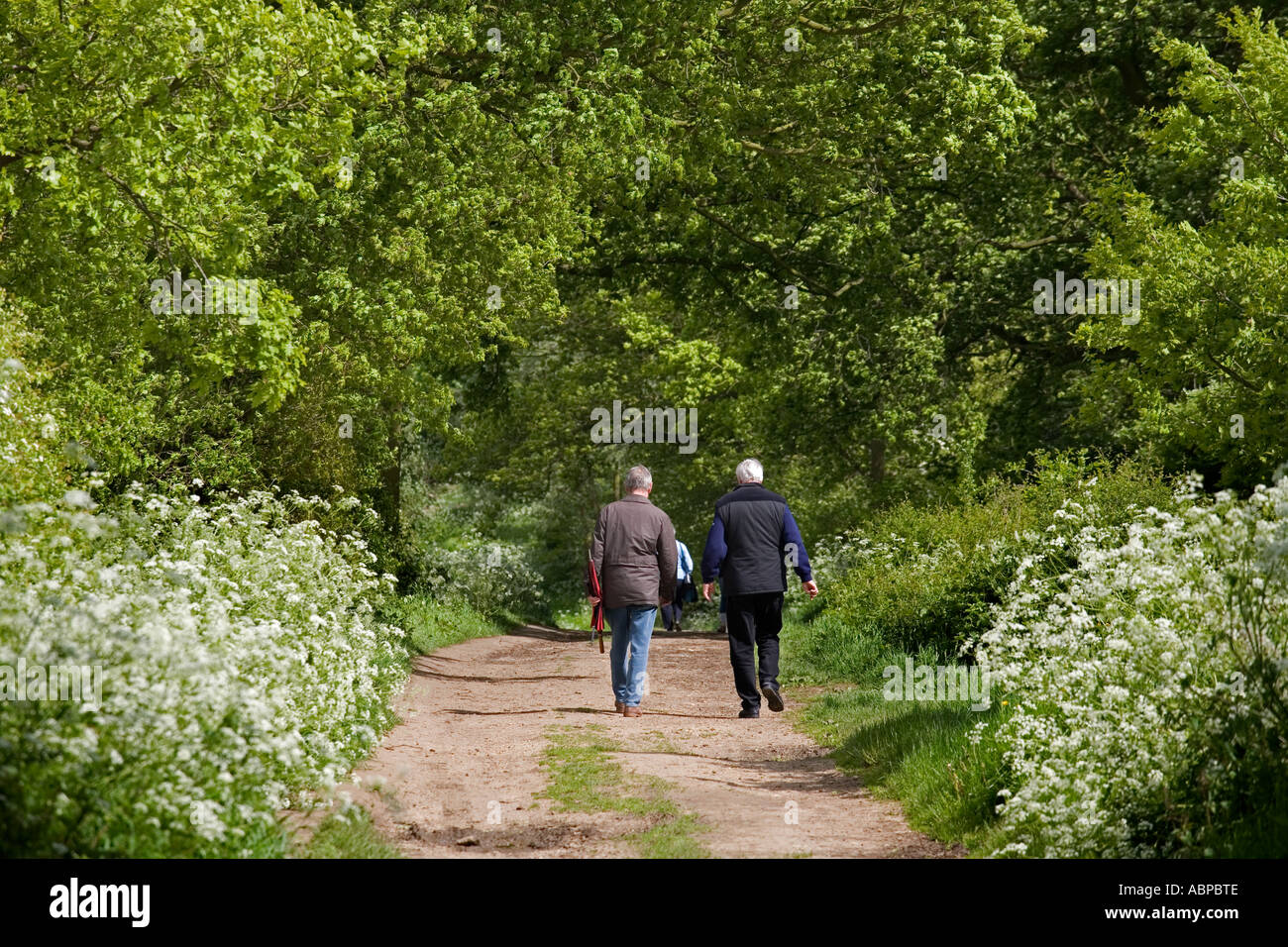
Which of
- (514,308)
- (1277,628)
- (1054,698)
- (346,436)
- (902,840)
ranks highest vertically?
(514,308)

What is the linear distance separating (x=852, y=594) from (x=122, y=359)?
9.84 metres

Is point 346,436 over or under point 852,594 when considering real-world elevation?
over

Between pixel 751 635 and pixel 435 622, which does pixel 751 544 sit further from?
pixel 435 622

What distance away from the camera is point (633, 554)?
12336 millimetres

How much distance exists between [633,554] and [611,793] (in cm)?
384

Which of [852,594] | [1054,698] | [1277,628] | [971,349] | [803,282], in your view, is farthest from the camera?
[971,349]

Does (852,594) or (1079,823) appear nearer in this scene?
(1079,823)

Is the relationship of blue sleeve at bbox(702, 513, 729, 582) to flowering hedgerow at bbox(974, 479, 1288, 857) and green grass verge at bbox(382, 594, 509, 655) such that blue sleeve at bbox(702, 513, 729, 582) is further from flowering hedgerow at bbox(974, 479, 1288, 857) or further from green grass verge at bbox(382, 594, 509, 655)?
green grass verge at bbox(382, 594, 509, 655)

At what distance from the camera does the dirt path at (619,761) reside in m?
7.40

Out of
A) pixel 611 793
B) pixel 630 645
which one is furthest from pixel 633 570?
pixel 611 793

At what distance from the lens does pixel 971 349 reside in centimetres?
2875
